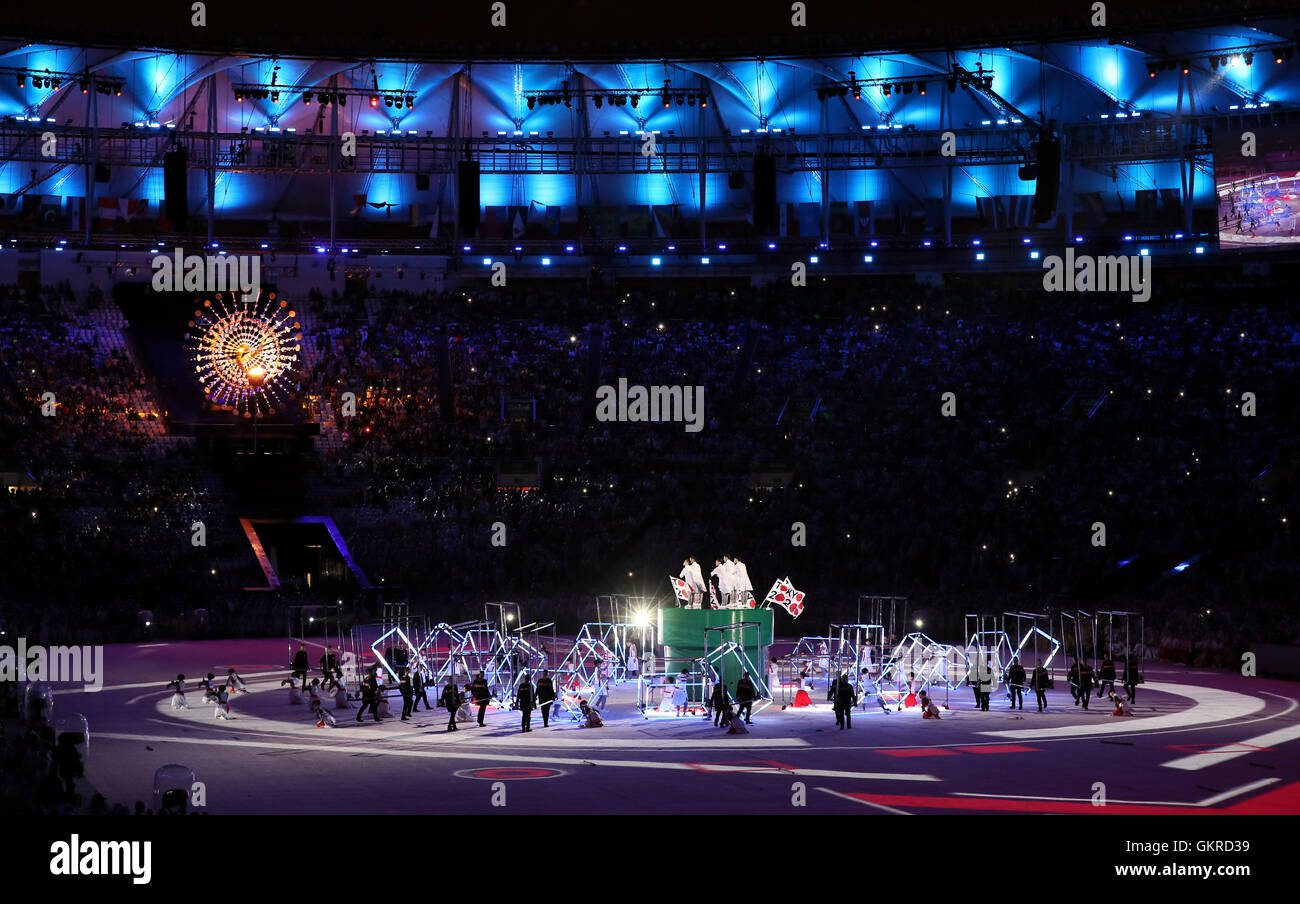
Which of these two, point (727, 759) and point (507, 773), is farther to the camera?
point (727, 759)

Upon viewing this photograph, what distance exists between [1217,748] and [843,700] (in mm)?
6203

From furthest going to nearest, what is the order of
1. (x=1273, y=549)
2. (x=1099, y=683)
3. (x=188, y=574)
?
(x=188, y=574) → (x=1273, y=549) → (x=1099, y=683)

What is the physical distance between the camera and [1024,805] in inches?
690

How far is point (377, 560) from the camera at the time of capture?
155 ft

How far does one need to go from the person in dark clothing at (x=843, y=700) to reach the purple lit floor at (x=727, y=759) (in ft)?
1.23

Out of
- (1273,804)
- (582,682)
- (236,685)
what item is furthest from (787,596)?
(1273,804)

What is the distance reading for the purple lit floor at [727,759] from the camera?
58.4 feet

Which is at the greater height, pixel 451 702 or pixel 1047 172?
pixel 1047 172

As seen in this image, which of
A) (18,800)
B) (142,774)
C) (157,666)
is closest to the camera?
(18,800)

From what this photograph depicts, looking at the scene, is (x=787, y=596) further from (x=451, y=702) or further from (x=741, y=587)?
(x=451, y=702)
